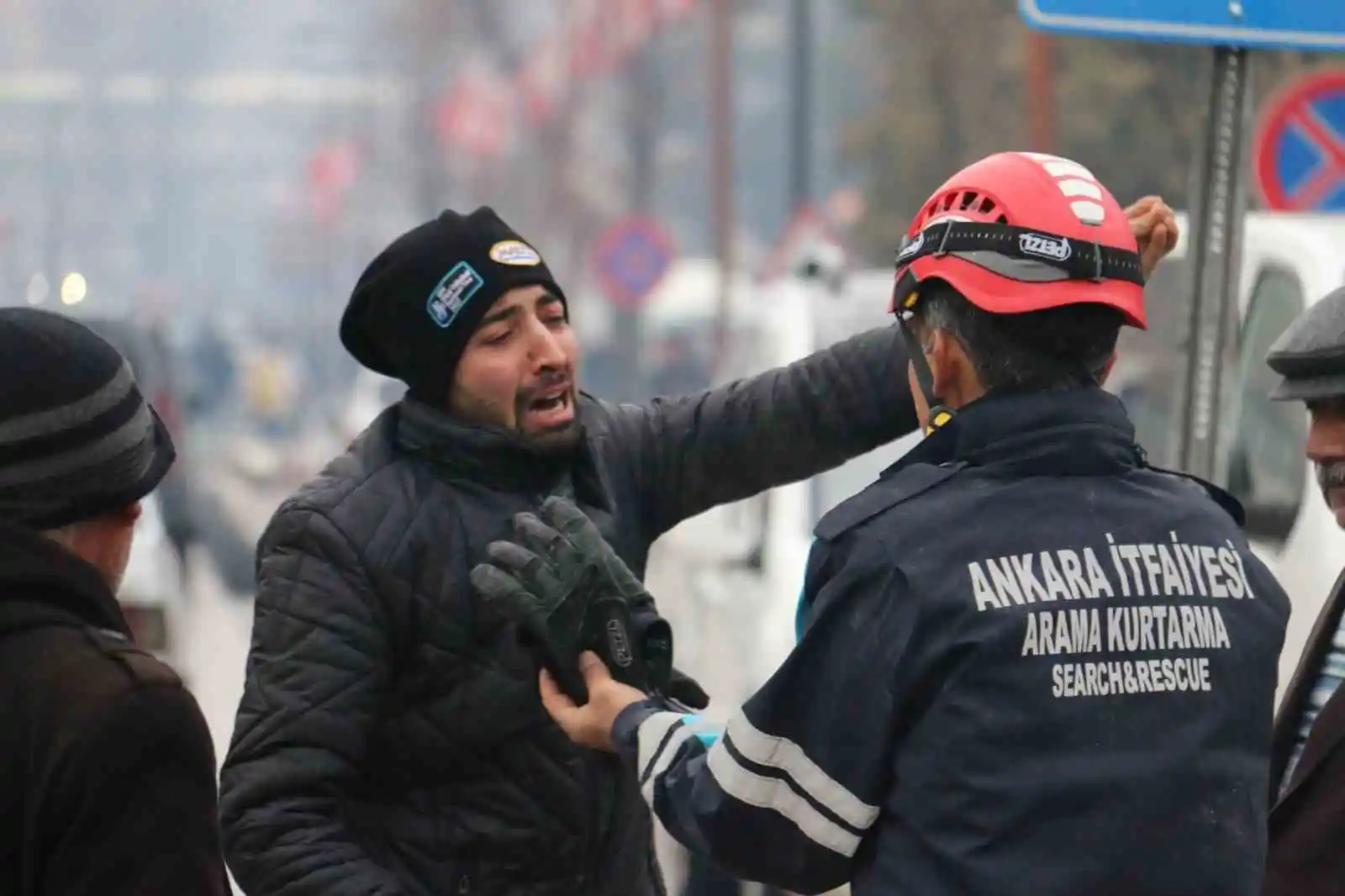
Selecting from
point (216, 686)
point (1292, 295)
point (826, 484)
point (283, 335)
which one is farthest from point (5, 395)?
point (283, 335)

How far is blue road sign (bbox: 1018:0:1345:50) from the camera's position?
4.89m

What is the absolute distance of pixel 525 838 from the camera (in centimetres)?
371

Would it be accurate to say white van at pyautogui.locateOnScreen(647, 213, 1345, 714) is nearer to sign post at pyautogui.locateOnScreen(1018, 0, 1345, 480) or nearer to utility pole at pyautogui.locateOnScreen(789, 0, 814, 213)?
sign post at pyautogui.locateOnScreen(1018, 0, 1345, 480)

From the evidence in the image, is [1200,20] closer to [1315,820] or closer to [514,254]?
[514,254]

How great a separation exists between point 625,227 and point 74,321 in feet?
69.6

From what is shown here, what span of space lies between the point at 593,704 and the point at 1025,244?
2.68 ft

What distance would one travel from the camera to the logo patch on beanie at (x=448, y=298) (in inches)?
150

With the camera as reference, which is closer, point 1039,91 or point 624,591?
point 624,591

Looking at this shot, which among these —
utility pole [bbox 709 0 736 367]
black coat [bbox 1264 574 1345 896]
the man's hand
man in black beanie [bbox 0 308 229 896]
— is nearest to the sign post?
the man's hand

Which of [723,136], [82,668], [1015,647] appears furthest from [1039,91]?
[82,668]

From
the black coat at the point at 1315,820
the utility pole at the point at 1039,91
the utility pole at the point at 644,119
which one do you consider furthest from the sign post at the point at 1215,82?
the utility pole at the point at 644,119

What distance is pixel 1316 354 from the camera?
3.58 metres

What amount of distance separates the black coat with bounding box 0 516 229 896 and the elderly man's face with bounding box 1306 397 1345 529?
5.82 ft

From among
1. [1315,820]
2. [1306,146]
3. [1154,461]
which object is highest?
[1315,820]
